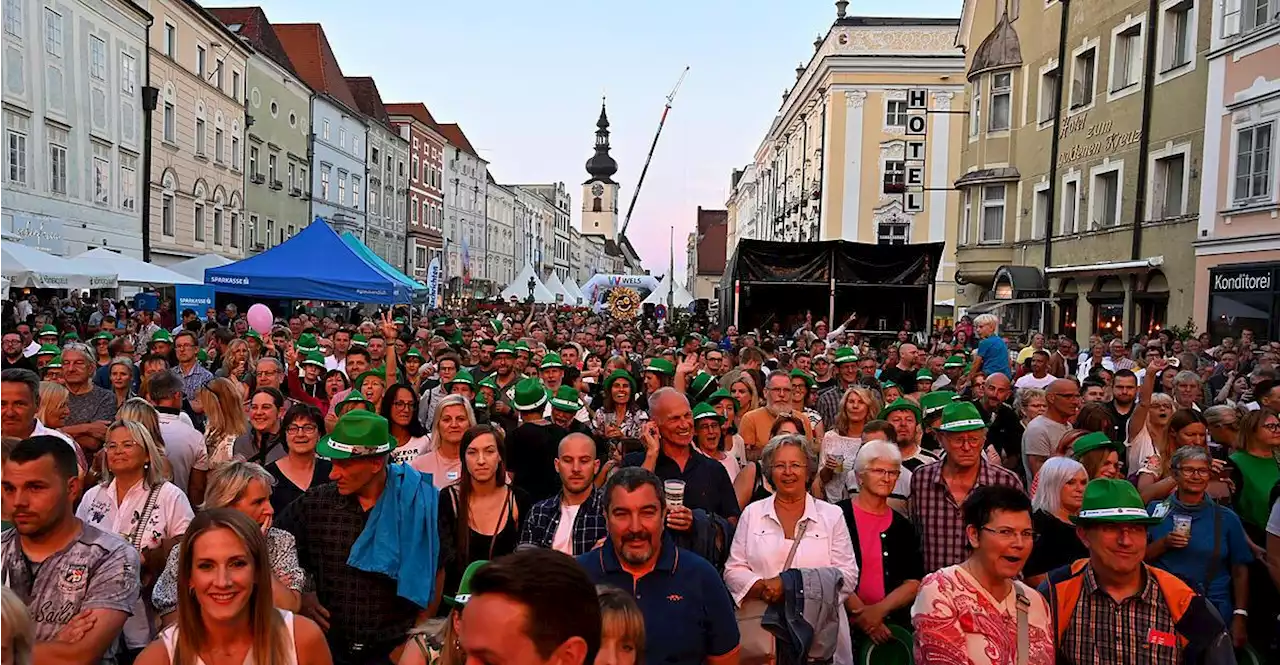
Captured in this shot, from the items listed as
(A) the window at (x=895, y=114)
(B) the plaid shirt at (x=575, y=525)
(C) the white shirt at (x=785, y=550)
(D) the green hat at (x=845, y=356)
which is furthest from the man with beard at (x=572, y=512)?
(A) the window at (x=895, y=114)

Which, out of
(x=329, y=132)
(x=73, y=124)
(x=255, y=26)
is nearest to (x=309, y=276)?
(x=73, y=124)

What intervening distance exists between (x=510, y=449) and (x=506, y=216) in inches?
3440

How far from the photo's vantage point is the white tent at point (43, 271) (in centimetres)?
1454

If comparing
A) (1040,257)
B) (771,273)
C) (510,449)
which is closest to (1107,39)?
(1040,257)

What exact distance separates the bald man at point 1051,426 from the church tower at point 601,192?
96.7 metres

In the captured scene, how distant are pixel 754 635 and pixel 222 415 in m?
3.91

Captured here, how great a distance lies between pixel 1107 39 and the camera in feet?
69.3

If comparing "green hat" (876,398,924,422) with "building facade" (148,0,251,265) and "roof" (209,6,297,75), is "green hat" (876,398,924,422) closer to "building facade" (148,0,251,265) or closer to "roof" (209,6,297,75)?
"building facade" (148,0,251,265)

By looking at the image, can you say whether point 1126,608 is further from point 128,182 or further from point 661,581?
point 128,182

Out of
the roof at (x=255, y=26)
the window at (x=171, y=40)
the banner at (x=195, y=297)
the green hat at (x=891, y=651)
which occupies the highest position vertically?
the roof at (x=255, y=26)

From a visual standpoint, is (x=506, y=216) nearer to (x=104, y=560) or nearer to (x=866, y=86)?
(x=866, y=86)

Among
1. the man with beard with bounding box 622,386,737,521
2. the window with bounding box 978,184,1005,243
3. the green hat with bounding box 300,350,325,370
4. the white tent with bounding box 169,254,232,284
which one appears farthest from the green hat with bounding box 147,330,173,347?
the window with bounding box 978,184,1005,243

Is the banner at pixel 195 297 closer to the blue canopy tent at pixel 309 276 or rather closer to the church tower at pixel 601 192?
the blue canopy tent at pixel 309 276

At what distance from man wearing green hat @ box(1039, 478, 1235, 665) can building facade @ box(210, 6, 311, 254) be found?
39.6m
